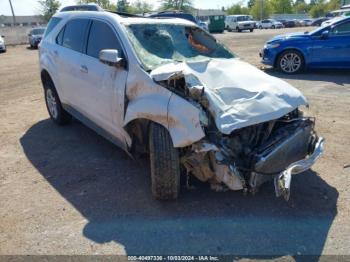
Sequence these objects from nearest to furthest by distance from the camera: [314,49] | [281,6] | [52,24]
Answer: [52,24] → [314,49] → [281,6]

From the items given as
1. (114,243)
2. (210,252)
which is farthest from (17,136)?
(210,252)

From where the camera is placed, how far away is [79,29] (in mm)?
5375

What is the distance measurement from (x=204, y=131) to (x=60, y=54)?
3.29m

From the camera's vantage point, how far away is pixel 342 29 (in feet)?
34.3

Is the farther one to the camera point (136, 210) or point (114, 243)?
point (136, 210)

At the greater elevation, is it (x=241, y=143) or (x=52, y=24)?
(x=52, y=24)

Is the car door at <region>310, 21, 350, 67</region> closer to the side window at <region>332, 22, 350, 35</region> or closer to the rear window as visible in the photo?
the side window at <region>332, 22, 350, 35</region>

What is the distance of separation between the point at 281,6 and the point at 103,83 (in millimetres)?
118632

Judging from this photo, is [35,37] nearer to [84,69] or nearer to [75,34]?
[75,34]

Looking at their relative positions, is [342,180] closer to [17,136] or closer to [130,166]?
[130,166]

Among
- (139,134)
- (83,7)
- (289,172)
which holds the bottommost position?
(289,172)

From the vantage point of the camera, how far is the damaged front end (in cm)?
336

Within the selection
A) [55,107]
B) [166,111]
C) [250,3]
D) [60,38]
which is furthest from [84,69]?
[250,3]

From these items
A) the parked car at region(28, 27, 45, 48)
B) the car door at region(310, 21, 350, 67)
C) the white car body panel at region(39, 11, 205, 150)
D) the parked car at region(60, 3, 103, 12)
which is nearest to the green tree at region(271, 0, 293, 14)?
the parked car at region(28, 27, 45, 48)
